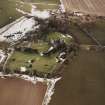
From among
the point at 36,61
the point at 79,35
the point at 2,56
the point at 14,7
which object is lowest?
the point at 36,61

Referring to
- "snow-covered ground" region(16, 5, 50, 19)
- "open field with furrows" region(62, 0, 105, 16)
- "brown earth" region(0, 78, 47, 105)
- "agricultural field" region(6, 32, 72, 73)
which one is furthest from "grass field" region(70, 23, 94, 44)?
"brown earth" region(0, 78, 47, 105)

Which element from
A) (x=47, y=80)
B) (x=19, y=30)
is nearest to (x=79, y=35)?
(x=19, y=30)

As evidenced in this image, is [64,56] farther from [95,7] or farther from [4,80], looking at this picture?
[95,7]

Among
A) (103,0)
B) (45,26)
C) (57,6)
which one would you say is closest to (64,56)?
(45,26)

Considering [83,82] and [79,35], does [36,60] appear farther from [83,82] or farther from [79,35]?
[79,35]

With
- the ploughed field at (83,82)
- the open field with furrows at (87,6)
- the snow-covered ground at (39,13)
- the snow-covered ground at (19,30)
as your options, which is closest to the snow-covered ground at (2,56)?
the snow-covered ground at (19,30)

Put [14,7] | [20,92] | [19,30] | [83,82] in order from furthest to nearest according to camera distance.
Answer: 1. [14,7]
2. [19,30]
3. [83,82]
4. [20,92]

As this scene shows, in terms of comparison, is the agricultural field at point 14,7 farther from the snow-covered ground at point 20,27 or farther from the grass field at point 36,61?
the grass field at point 36,61
